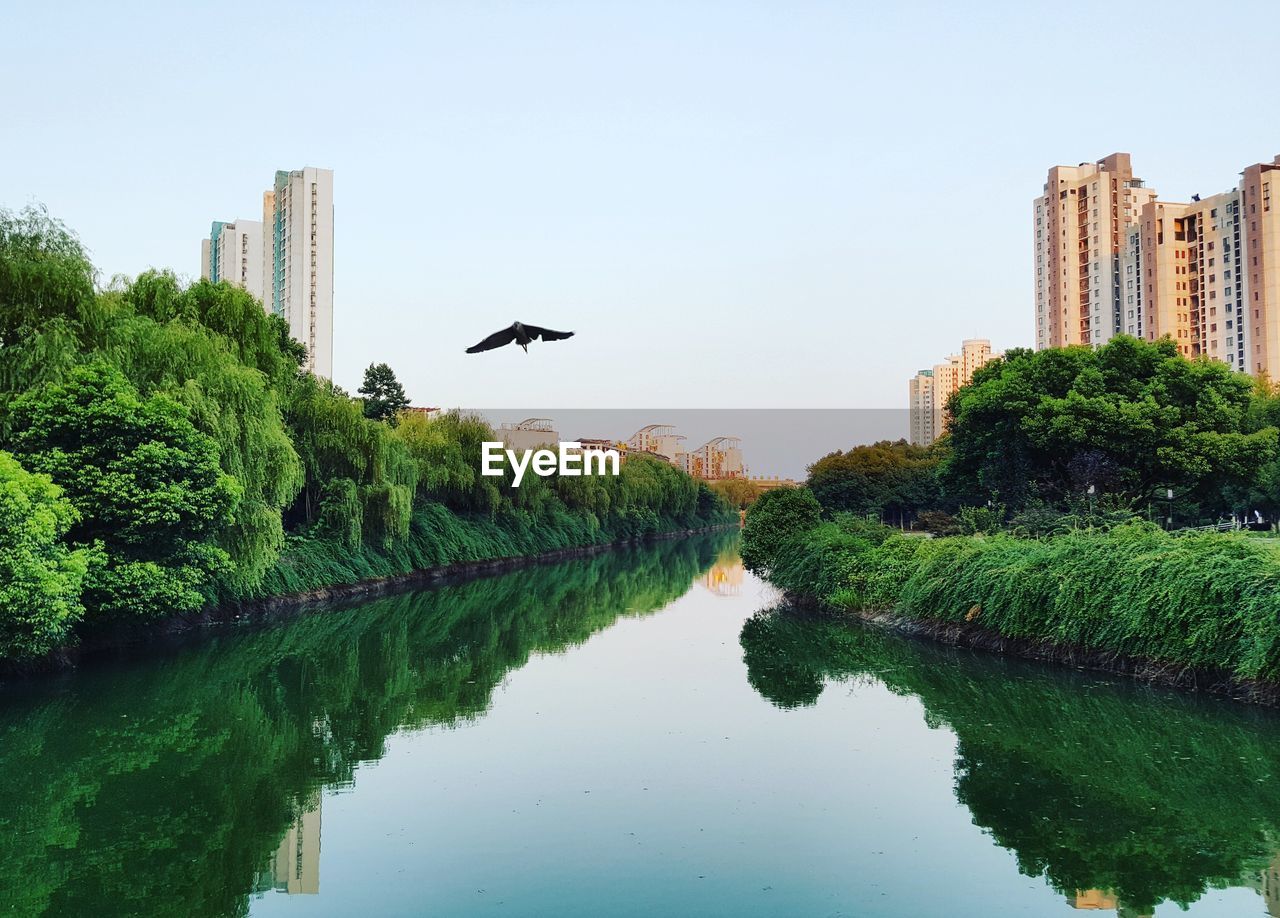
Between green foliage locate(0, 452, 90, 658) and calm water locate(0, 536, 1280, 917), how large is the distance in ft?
2.69

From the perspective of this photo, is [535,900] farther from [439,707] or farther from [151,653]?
[151,653]

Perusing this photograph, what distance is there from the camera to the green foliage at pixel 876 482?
42312mm

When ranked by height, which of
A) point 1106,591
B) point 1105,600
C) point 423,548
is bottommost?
point 423,548

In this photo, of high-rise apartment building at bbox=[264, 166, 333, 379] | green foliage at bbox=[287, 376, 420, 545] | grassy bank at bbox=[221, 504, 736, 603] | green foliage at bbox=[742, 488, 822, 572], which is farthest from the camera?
high-rise apartment building at bbox=[264, 166, 333, 379]

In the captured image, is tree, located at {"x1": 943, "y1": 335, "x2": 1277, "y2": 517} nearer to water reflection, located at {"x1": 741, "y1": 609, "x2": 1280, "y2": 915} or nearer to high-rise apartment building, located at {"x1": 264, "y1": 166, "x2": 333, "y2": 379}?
water reflection, located at {"x1": 741, "y1": 609, "x2": 1280, "y2": 915}

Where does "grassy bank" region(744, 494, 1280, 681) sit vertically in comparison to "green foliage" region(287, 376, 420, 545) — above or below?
below

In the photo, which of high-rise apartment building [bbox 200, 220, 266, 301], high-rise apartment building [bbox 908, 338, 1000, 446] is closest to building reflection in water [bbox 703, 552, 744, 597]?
high-rise apartment building [bbox 200, 220, 266, 301]

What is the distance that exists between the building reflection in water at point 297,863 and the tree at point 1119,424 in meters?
17.5

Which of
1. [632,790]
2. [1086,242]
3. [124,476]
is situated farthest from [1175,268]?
[632,790]

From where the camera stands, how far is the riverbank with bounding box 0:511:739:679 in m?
13.9

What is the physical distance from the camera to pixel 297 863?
6.24 metres

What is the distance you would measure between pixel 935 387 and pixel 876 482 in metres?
70.2

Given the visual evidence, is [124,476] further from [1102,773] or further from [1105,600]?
[1105,600]

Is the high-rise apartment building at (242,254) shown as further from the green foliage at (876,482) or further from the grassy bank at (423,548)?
the green foliage at (876,482)
